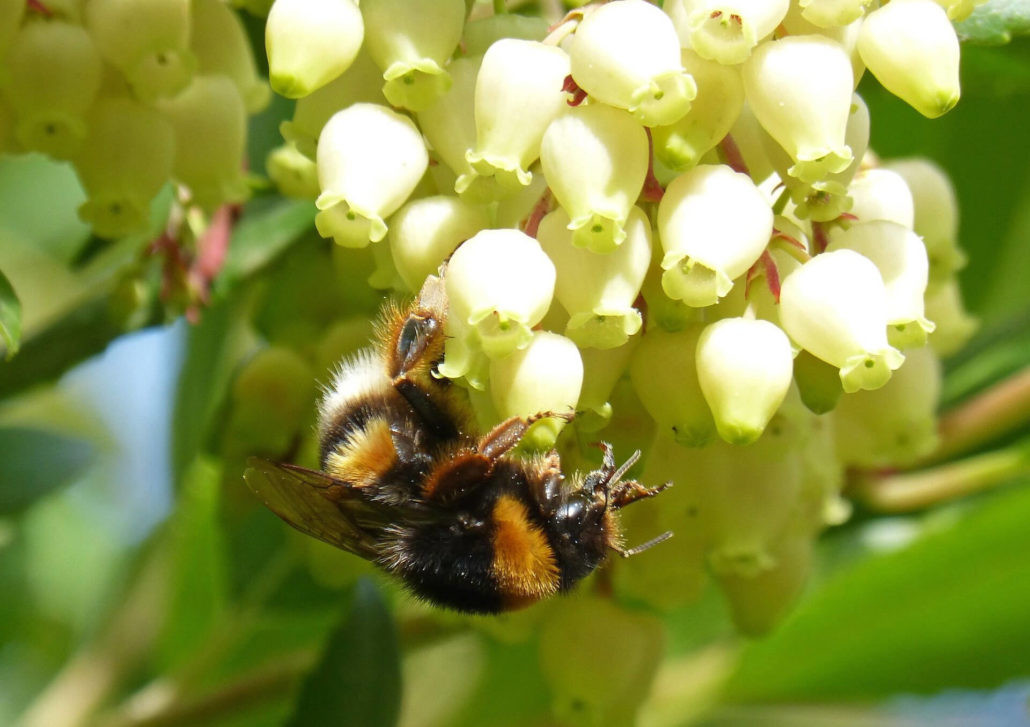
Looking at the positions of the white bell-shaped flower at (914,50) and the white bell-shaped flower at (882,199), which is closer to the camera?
the white bell-shaped flower at (914,50)

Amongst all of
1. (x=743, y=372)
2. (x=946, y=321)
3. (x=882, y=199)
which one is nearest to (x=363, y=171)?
(x=743, y=372)

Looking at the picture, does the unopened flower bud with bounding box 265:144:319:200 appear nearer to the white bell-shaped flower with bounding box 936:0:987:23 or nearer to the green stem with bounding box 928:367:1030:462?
the white bell-shaped flower with bounding box 936:0:987:23

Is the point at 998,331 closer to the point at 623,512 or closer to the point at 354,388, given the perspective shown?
the point at 623,512

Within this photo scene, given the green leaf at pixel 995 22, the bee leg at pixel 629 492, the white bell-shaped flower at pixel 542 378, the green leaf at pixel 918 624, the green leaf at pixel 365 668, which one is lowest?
the green leaf at pixel 918 624

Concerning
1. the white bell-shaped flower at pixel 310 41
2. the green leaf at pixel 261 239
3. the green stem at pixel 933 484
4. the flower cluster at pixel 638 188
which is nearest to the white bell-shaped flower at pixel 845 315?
the flower cluster at pixel 638 188

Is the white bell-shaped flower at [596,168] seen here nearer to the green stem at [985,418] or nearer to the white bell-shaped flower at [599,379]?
the white bell-shaped flower at [599,379]

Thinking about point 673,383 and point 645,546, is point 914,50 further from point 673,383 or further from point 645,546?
point 645,546
